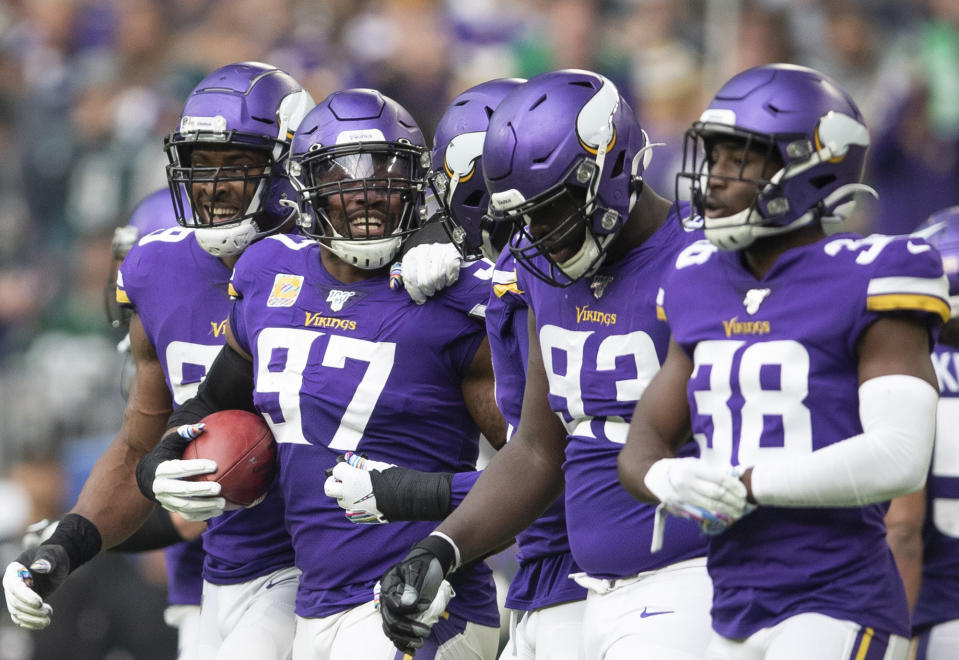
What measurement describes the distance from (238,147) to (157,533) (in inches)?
72.2

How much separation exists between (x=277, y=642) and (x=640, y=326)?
5.24 ft

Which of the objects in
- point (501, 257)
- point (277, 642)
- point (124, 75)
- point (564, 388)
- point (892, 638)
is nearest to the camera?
point (892, 638)

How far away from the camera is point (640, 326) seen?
137 inches

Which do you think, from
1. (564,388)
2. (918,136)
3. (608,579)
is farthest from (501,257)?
(918,136)

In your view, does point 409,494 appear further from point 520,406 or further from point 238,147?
point 238,147

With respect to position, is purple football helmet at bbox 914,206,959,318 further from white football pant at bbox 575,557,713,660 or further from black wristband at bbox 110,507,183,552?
black wristband at bbox 110,507,183,552

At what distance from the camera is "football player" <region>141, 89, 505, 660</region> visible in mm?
4008

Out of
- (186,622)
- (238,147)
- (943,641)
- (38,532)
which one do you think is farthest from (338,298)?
(943,641)

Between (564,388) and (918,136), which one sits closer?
(564,388)

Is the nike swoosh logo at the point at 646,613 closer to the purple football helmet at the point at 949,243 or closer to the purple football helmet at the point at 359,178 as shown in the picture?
the purple football helmet at the point at 359,178

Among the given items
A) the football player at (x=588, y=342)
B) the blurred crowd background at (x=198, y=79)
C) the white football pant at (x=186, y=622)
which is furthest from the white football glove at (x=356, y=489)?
the blurred crowd background at (x=198, y=79)

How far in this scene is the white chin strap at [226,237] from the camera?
4.61 meters

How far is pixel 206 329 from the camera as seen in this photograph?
4.72 metres

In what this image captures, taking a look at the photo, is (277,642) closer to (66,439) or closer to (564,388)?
(564,388)
